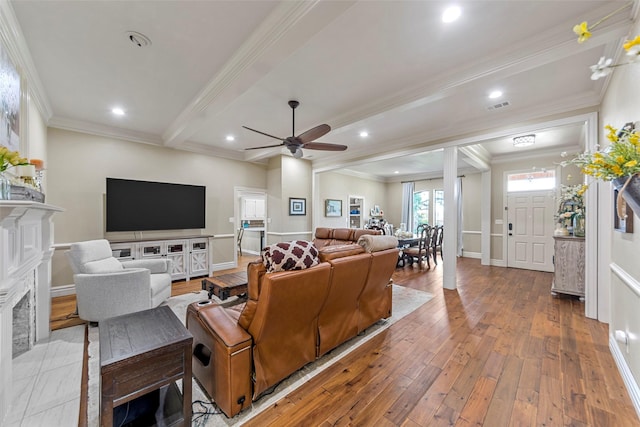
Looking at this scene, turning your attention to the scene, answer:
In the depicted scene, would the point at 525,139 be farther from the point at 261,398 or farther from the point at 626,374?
the point at 261,398

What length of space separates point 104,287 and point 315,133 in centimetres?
307

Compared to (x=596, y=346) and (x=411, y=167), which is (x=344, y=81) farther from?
(x=411, y=167)

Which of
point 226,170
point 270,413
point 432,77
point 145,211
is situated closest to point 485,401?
point 270,413

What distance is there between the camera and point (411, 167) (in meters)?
7.82

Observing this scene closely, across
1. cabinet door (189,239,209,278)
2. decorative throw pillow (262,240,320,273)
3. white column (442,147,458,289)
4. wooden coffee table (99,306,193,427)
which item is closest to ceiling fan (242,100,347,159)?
decorative throw pillow (262,240,320,273)

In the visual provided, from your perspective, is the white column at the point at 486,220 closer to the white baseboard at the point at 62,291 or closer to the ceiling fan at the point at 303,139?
the ceiling fan at the point at 303,139

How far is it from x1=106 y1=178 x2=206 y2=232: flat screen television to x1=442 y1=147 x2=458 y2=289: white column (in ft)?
16.1

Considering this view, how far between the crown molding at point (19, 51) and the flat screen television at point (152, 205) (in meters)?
1.62

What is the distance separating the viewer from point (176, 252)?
5.04 metres

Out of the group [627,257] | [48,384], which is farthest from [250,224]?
[627,257]

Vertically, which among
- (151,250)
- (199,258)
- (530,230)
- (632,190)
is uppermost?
(632,190)

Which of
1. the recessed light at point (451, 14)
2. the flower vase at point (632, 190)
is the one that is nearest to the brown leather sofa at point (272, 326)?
the flower vase at point (632, 190)

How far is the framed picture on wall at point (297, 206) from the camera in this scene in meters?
6.53

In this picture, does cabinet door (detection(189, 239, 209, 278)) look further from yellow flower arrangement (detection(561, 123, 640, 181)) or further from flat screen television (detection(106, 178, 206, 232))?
yellow flower arrangement (detection(561, 123, 640, 181))
